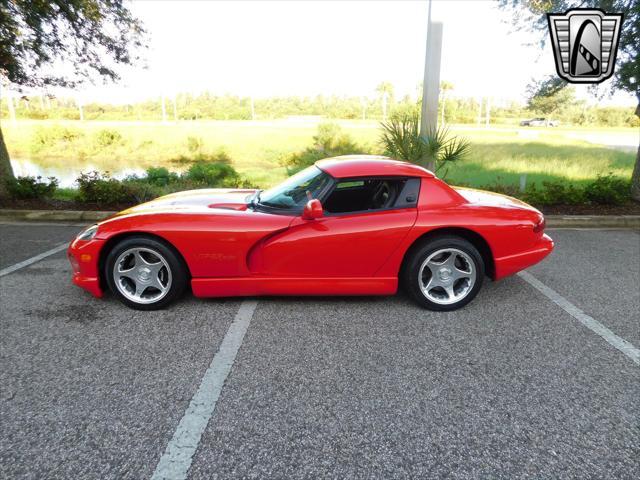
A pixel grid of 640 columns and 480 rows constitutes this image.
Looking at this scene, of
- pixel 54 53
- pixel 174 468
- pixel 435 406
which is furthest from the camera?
pixel 54 53

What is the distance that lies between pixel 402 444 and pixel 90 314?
263 centimetres

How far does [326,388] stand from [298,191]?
172 cm

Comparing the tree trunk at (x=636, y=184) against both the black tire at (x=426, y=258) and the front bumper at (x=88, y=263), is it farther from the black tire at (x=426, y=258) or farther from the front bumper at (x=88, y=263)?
the front bumper at (x=88, y=263)

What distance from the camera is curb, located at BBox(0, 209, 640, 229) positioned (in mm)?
6289

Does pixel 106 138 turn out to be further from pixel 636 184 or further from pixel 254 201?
pixel 636 184

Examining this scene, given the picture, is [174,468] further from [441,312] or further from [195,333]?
[441,312]

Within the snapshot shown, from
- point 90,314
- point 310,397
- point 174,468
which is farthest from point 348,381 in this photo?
point 90,314

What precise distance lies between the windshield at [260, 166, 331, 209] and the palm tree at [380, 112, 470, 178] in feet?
10.4

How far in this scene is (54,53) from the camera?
6824mm

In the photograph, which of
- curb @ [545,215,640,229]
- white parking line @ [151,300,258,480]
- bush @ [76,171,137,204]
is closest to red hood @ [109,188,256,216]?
white parking line @ [151,300,258,480]

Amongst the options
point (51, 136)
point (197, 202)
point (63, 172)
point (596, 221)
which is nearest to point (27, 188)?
point (197, 202)

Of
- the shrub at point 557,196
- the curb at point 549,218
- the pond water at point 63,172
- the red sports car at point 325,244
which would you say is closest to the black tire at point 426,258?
the red sports car at point 325,244

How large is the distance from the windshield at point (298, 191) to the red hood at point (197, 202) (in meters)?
0.26

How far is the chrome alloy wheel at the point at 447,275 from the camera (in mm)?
3295
